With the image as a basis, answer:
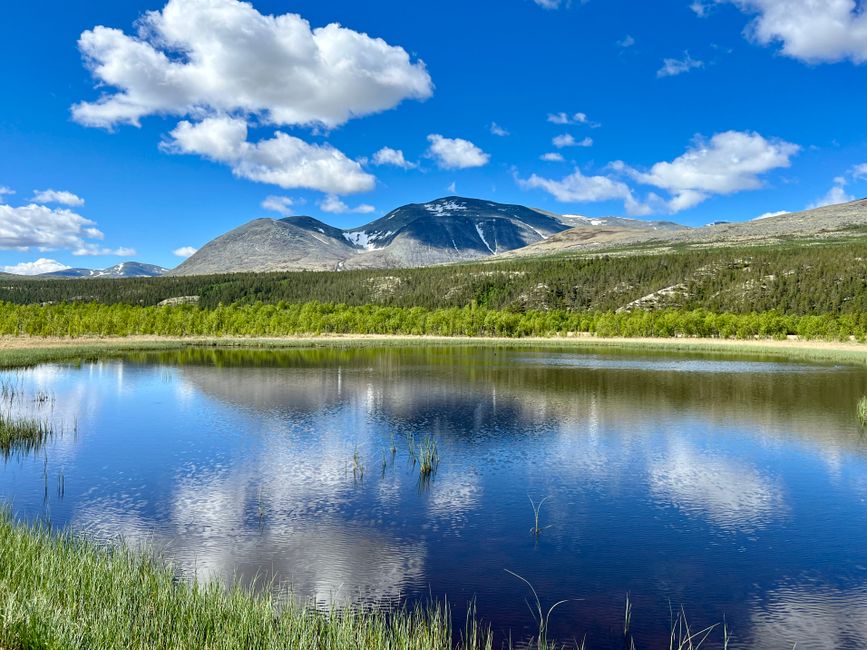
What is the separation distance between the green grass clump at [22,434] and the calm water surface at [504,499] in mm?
1007

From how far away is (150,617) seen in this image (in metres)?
12.3

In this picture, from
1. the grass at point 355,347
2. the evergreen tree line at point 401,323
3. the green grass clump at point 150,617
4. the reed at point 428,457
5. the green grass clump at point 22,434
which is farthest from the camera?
the evergreen tree line at point 401,323

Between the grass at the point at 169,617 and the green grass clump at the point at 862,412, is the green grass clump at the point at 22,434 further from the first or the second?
the green grass clump at the point at 862,412

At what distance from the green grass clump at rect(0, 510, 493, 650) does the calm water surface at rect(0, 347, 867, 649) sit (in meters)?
2.12

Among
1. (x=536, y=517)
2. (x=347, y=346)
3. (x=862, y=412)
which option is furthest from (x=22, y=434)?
(x=347, y=346)

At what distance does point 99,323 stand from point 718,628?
159m

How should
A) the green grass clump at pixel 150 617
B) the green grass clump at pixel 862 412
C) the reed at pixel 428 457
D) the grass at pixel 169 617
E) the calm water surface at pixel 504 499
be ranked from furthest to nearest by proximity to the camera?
1. the green grass clump at pixel 862 412
2. the reed at pixel 428 457
3. the calm water surface at pixel 504 499
4. the grass at pixel 169 617
5. the green grass clump at pixel 150 617

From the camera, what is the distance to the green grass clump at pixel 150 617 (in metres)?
10.7

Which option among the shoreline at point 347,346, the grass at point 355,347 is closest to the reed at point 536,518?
the grass at point 355,347

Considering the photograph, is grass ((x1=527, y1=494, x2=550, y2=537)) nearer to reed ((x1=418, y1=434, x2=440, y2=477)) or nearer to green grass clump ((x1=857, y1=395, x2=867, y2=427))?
reed ((x1=418, y1=434, x2=440, y2=477))

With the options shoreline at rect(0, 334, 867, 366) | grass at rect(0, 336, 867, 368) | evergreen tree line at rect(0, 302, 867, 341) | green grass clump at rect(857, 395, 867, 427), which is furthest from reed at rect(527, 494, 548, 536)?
evergreen tree line at rect(0, 302, 867, 341)

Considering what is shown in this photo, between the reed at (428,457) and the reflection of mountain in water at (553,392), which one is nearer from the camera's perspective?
the reed at (428,457)

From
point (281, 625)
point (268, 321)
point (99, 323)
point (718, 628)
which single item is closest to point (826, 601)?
point (718, 628)

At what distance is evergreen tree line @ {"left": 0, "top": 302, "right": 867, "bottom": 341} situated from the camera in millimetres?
146375
